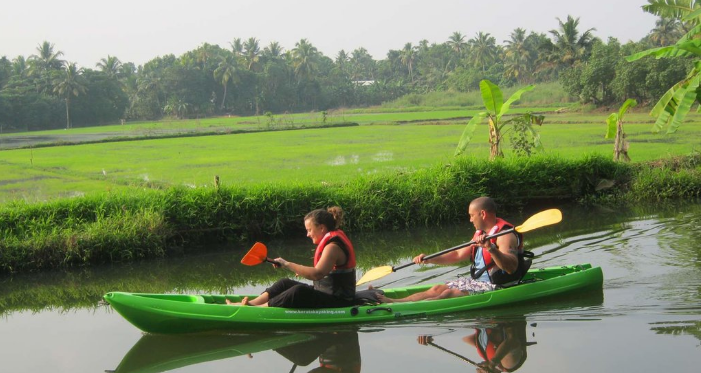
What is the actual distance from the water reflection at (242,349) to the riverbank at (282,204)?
3.36 metres

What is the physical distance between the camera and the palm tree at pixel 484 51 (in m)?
67.0

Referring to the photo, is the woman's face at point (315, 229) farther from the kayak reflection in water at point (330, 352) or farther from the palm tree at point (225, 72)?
the palm tree at point (225, 72)

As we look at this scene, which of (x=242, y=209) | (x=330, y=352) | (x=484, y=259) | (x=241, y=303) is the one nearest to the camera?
(x=330, y=352)

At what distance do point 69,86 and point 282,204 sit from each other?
41.2 metres

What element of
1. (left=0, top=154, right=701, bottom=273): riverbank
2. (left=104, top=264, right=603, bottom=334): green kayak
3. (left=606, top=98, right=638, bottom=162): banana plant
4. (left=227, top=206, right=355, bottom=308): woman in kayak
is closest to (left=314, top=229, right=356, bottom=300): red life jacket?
(left=227, top=206, right=355, bottom=308): woman in kayak

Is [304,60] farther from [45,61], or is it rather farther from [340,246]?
[340,246]

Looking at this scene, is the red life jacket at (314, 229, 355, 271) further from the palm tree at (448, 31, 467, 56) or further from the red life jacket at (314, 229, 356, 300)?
the palm tree at (448, 31, 467, 56)

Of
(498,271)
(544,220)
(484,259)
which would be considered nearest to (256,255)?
(484,259)

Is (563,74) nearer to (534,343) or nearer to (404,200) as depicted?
(404,200)

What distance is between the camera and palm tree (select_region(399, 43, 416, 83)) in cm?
7319

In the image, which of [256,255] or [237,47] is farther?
[237,47]

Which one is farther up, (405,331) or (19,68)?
(19,68)

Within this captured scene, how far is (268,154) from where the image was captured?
2133cm

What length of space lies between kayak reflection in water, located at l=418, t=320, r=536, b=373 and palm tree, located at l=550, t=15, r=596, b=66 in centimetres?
3919
